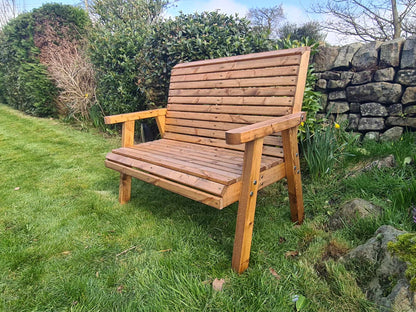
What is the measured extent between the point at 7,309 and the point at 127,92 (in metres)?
3.49

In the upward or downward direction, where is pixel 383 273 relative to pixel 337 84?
downward

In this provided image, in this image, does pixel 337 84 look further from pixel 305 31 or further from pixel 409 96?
pixel 305 31

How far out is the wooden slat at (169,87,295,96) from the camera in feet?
6.16

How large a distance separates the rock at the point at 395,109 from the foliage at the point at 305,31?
16.1 ft

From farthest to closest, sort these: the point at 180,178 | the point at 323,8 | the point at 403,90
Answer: the point at 323,8 → the point at 403,90 → the point at 180,178

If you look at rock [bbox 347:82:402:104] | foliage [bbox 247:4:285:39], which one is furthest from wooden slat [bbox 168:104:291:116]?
foliage [bbox 247:4:285:39]

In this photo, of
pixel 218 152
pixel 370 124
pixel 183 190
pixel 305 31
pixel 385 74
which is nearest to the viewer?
pixel 183 190

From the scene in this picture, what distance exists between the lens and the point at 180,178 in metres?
1.56

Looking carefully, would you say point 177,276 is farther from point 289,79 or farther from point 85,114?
point 85,114

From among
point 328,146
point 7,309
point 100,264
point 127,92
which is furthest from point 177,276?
point 127,92

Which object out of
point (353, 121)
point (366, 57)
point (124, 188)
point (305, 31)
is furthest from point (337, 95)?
point (305, 31)

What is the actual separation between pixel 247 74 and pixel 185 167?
3.15 ft

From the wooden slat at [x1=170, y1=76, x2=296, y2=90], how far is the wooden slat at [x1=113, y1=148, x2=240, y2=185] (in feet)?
2.65

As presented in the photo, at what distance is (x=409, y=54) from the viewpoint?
2.52 meters
